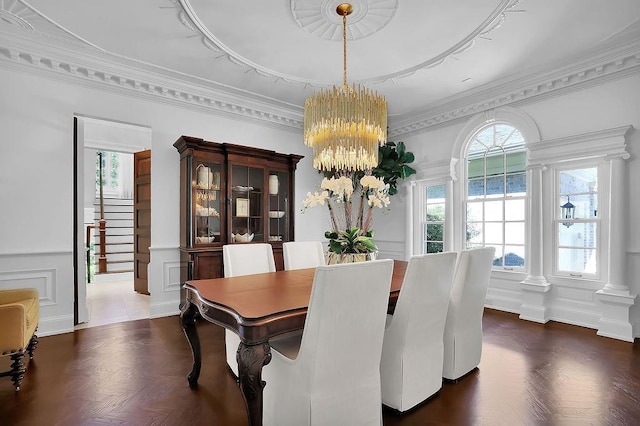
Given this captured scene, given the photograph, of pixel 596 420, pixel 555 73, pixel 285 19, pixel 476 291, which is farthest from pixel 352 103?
pixel 555 73

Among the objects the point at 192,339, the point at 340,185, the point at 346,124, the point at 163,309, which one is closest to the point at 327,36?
the point at 346,124

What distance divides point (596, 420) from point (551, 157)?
2.89m

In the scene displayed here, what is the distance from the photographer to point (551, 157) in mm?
3910

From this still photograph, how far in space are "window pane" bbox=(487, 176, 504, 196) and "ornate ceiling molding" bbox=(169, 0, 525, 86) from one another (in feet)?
6.03

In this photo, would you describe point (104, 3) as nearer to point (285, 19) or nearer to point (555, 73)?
point (285, 19)

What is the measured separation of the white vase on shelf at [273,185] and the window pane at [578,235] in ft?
11.7

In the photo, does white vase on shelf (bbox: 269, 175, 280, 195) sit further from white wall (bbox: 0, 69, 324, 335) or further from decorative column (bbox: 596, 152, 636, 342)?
decorative column (bbox: 596, 152, 636, 342)

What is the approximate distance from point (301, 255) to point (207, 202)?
5.27 ft

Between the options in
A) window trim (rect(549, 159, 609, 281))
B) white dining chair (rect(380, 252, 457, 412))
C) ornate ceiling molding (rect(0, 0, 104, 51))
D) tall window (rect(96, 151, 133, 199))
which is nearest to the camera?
white dining chair (rect(380, 252, 457, 412))

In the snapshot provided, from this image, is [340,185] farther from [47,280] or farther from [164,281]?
[47,280]

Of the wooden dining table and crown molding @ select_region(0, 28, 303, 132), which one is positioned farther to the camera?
crown molding @ select_region(0, 28, 303, 132)

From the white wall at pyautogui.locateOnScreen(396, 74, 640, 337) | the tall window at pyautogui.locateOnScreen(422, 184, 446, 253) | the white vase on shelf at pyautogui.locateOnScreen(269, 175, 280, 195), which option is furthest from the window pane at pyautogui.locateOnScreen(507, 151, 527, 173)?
the white vase on shelf at pyautogui.locateOnScreen(269, 175, 280, 195)

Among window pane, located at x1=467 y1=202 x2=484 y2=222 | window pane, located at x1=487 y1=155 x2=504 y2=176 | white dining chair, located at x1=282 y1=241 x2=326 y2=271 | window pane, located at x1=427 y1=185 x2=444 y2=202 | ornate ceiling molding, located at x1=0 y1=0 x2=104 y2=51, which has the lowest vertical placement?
white dining chair, located at x1=282 y1=241 x2=326 y2=271

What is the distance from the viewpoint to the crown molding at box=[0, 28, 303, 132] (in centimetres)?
323
